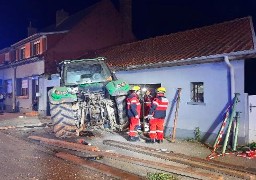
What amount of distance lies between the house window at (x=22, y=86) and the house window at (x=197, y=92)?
17.2 meters

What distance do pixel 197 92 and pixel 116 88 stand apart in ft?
9.27

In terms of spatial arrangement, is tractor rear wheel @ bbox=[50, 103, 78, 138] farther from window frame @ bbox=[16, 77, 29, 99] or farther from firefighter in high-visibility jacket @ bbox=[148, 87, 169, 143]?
window frame @ bbox=[16, 77, 29, 99]

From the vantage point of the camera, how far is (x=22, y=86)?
25062mm

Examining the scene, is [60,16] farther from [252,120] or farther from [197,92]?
[252,120]

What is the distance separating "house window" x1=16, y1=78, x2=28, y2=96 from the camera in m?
24.5

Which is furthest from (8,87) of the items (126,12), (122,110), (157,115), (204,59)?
(204,59)

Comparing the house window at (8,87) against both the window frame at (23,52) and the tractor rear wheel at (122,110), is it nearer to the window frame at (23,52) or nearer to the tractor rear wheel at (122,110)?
the window frame at (23,52)

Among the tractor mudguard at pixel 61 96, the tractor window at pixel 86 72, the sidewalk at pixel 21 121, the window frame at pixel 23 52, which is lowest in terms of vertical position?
the sidewalk at pixel 21 121

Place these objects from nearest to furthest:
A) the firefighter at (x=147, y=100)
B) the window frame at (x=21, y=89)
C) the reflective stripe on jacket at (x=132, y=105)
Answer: the reflective stripe on jacket at (x=132, y=105)
the firefighter at (x=147, y=100)
the window frame at (x=21, y=89)

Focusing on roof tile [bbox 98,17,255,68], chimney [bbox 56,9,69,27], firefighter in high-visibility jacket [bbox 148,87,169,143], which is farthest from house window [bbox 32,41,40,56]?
firefighter in high-visibility jacket [bbox 148,87,169,143]

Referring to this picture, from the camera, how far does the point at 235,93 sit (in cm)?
885

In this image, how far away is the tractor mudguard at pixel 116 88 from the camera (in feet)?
32.4

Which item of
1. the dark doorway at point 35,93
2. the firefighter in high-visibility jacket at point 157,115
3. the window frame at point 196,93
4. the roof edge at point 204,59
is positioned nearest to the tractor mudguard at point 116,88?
the firefighter in high-visibility jacket at point 157,115

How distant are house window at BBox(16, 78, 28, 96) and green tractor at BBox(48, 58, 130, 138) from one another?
14907mm
